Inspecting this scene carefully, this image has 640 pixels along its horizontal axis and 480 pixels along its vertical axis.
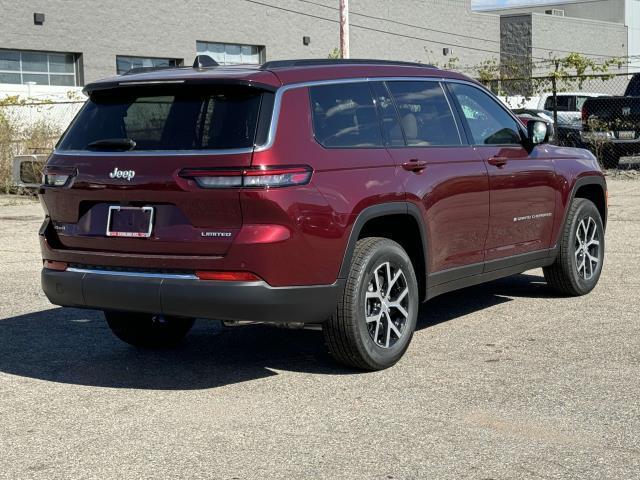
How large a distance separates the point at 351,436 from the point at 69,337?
3.14 m

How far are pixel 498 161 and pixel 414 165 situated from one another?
1116mm

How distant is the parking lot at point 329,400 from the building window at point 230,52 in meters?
35.4

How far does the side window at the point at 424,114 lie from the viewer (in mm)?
6852

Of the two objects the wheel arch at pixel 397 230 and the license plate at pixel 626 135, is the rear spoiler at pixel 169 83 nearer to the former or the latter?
the wheel arch at pixel 397 230

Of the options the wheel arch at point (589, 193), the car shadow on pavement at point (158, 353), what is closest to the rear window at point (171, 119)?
the car shadow on pavement at point (158, 353)

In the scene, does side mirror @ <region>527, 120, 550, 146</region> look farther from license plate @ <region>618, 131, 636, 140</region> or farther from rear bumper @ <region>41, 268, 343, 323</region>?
license plate @ <region>618, 131, 636, 140</region>

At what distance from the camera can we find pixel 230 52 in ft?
145

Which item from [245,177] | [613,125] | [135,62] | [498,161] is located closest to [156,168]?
[245,177]

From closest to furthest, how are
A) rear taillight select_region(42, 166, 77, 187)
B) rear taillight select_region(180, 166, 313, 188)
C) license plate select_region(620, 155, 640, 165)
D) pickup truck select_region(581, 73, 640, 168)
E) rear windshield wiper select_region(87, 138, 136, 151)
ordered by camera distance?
1. rear taillight select_region(180, 166, 313, 188)
2. rear windshield wiper select_region(87, 138, 136, 151)
3. rear taillight select_region(42, 166, 77, 187)
4. pickup truck select_region(581, 73, 640, 168)
5. license plate select_region(620, 155, 640, 165)

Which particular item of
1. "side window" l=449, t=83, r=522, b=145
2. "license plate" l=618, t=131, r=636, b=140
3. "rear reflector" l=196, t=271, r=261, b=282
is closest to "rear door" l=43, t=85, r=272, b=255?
"rear reflector" l=196, t=271, r=261, b=282

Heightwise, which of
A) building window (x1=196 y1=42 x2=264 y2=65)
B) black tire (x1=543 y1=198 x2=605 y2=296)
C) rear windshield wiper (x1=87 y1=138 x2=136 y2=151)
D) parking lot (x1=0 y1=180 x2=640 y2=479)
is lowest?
parking lot (x1=0 y1=180 x2=640 y2=479)

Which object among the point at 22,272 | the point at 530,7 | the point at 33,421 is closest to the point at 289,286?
the point at 33,421

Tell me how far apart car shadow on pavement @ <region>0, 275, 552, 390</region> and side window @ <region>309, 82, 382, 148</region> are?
138 centimetres

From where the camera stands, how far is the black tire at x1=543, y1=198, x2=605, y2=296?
8.47 m
